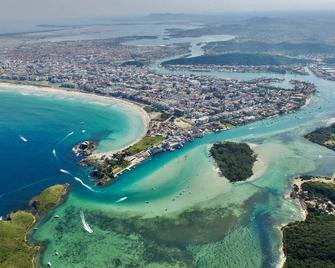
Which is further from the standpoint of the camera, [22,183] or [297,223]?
[22,183]

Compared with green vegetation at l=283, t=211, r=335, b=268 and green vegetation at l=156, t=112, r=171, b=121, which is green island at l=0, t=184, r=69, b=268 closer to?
green vegetation at l=283, t=211, r=335, b=268

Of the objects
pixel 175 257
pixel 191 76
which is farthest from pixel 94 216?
pixel 191 76

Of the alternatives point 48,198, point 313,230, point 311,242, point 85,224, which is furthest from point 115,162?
point 311,242

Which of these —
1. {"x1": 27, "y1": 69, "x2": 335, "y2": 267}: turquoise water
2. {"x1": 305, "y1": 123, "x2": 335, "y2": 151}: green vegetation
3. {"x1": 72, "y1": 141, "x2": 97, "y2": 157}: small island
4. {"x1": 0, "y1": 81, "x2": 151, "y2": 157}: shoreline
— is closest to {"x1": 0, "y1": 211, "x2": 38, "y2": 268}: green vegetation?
{"x1": 27, "y1": 69, "x2": 335, "y2": 267}: turquoise water

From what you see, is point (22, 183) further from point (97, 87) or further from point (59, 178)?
point (97, 87)

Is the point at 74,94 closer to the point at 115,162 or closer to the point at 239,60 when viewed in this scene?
the point at 115,162

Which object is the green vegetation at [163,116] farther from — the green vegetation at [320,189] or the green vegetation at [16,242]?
the green vegetation at [16,242]
